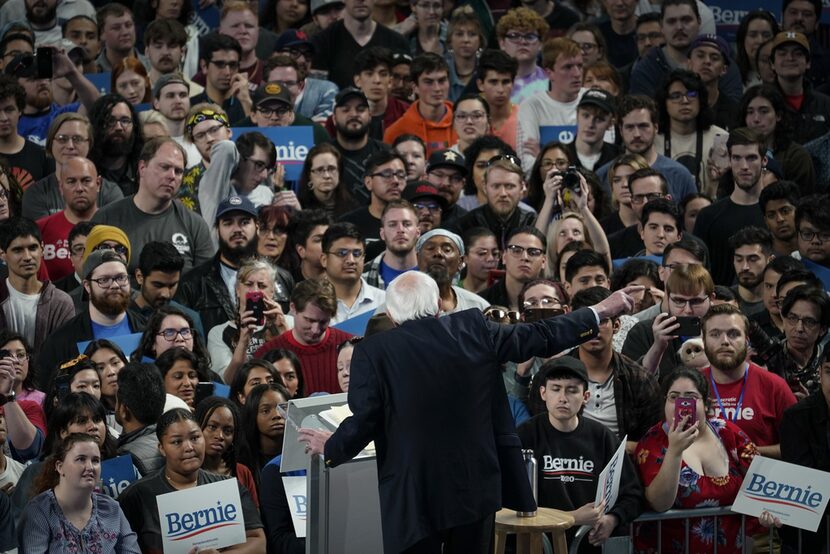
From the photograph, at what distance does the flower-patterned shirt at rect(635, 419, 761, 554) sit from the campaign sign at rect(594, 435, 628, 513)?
1.79 feet

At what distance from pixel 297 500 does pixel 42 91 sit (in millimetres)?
5607

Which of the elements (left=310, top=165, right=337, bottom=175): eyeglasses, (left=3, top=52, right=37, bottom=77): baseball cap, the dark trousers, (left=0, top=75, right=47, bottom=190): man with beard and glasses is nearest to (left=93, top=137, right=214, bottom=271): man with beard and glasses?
(left=310, top=165, right=337, bottom=175): eyeglasses

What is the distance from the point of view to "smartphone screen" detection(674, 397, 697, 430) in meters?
7.45

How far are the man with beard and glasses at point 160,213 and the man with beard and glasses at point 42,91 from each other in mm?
1545

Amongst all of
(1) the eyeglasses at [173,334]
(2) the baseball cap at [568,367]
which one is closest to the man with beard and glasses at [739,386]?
(2) the baseball cap at [568,367]

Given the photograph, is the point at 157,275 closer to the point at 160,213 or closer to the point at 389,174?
the point at 160,213

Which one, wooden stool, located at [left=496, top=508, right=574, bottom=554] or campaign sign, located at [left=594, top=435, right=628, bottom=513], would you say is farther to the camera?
campaign sign, located at [left=594, top=435, right=628, bottom=513]

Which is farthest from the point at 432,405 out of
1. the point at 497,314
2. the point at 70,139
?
the point at 70,139

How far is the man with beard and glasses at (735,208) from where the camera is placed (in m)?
10.7

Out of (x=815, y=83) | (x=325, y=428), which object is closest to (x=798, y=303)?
(x=325, y=428)

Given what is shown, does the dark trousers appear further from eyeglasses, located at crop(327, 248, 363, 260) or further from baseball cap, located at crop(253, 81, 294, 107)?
baseball cap, located at crop(253, 81, 294, 107)

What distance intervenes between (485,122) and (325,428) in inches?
218

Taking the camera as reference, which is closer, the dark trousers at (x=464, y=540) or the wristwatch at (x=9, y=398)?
the dark trousers at (x=464, y=540)

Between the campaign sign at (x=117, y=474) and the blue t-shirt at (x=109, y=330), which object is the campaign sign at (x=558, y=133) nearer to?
the blue t-shirt at (x=109, y=330)
